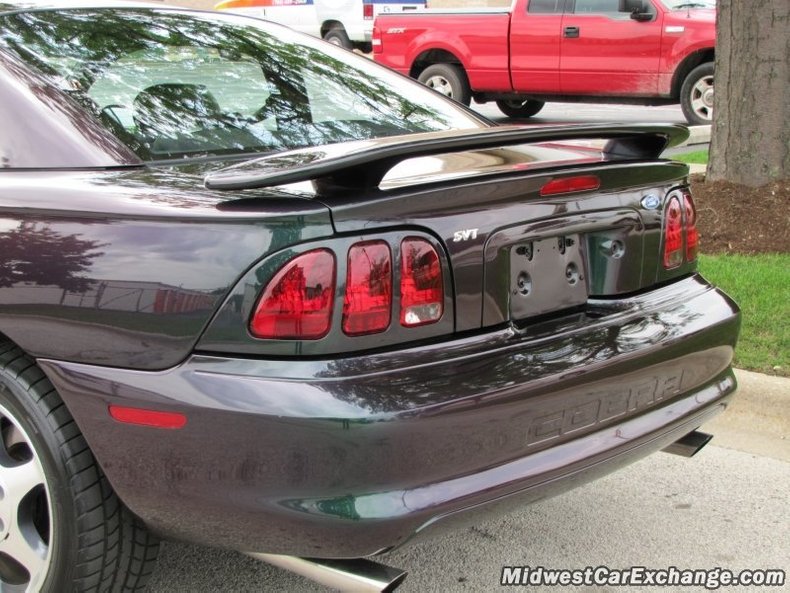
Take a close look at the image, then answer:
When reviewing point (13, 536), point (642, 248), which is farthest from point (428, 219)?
point (13, 536)

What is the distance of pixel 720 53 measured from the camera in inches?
250

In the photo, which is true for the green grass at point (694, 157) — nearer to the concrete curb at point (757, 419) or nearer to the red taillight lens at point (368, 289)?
the concrete curb at point (757, 419)

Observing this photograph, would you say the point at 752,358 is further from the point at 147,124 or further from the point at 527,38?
the point at 527,38

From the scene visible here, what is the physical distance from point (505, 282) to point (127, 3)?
1.81 meters

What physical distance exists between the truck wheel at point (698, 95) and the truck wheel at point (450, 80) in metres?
2.96

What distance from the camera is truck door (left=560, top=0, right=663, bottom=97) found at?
11656mm

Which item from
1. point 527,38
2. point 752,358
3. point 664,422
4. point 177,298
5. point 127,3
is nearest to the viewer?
point 177,298

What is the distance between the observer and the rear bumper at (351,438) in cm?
202

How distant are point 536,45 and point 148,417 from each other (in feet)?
36.6

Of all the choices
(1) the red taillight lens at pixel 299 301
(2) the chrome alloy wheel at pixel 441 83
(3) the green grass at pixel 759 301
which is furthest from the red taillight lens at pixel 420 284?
(2) the chrome alloy wheel at pixel 441 83

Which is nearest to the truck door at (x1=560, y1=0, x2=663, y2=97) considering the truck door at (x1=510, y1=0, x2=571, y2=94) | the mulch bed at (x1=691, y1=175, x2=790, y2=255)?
the truck door at (x1=510, y1=0, x2=571, y2=94)

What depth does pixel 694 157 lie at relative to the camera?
9133 mm

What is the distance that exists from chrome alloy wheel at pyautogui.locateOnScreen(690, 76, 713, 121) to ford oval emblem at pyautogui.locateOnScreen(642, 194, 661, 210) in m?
9.19

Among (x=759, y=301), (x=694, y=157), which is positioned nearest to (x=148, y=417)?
(x=759, y=301)
